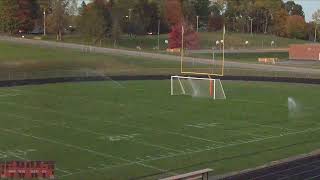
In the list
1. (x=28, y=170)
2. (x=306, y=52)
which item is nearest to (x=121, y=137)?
(x=28, y=170)

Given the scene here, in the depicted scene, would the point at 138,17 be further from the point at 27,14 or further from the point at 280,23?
the point at 280,23

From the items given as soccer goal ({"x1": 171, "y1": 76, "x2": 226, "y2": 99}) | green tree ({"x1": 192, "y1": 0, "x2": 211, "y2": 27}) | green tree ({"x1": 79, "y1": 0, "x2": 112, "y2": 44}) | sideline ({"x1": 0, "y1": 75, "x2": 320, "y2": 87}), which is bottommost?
sideline ({"x1": 0, "y1": 75, "x2": 320, "y2": 87})

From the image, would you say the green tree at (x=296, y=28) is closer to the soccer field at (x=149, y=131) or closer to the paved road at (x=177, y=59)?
the paved road at (x=177, y=59)

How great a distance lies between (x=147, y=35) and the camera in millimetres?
132875

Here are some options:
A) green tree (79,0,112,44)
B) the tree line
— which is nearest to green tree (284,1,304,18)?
the tree line

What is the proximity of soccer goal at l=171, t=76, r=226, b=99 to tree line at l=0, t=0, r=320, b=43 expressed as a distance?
175ft

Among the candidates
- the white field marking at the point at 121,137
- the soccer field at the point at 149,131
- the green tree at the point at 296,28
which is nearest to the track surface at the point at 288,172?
the soccer field at the point at 149,131

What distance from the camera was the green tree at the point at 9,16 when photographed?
104625 mm

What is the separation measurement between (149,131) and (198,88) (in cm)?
1919

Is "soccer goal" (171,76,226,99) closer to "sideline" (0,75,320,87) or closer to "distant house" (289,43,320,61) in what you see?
"sideline" (0,75,320,87)

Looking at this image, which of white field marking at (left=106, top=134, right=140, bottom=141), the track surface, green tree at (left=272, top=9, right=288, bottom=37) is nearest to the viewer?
the track surface

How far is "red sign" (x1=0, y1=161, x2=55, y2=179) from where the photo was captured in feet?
45.3

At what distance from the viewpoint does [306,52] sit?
290 feet

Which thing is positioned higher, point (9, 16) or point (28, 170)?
point (9, 16)
